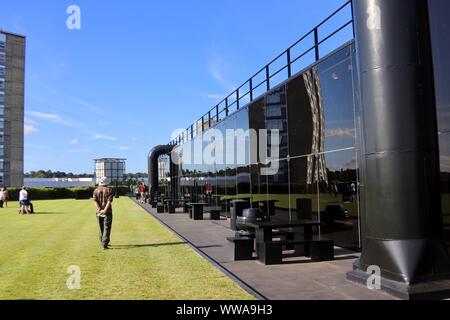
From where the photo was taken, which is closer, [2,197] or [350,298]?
[350,298]

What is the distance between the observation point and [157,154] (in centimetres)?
4009

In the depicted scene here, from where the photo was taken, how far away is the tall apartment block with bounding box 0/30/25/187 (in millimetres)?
95688

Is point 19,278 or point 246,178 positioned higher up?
point 246,178

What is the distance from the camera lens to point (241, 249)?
31.4 ft

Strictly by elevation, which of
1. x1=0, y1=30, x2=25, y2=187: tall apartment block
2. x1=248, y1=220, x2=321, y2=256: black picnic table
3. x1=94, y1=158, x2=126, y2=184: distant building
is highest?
x1=0, y1=30, x2=25, y2=187: tall apartment block

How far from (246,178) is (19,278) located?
36.1 feet

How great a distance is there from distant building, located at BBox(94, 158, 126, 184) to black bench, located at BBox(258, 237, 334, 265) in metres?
65.5

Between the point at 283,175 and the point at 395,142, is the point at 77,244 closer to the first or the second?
the point at 283,175

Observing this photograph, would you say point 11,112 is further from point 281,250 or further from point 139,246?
point 281,250

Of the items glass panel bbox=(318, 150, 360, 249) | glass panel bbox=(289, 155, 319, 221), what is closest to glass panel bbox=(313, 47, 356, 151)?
glass panel bbox=(318, 150, 360, 249)

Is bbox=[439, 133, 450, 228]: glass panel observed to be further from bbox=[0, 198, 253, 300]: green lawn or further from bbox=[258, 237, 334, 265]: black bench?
bbox=[0, 198, 253, 300]: green lawn

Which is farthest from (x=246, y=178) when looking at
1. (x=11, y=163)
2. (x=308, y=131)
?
(x=11, y=163)

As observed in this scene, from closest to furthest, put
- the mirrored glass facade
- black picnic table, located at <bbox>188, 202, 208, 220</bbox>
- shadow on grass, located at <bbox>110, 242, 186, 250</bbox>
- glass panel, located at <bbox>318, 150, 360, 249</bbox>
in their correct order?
glass panel, located at <bbox>318, 150, 360, 249</bbox> < the mirrored glass facade < shadow on grass, located at <bbox>110, 242, 186, 250</bbox> < black picnic table, located at <bbox>188, 202, 208, 220</bbox>
